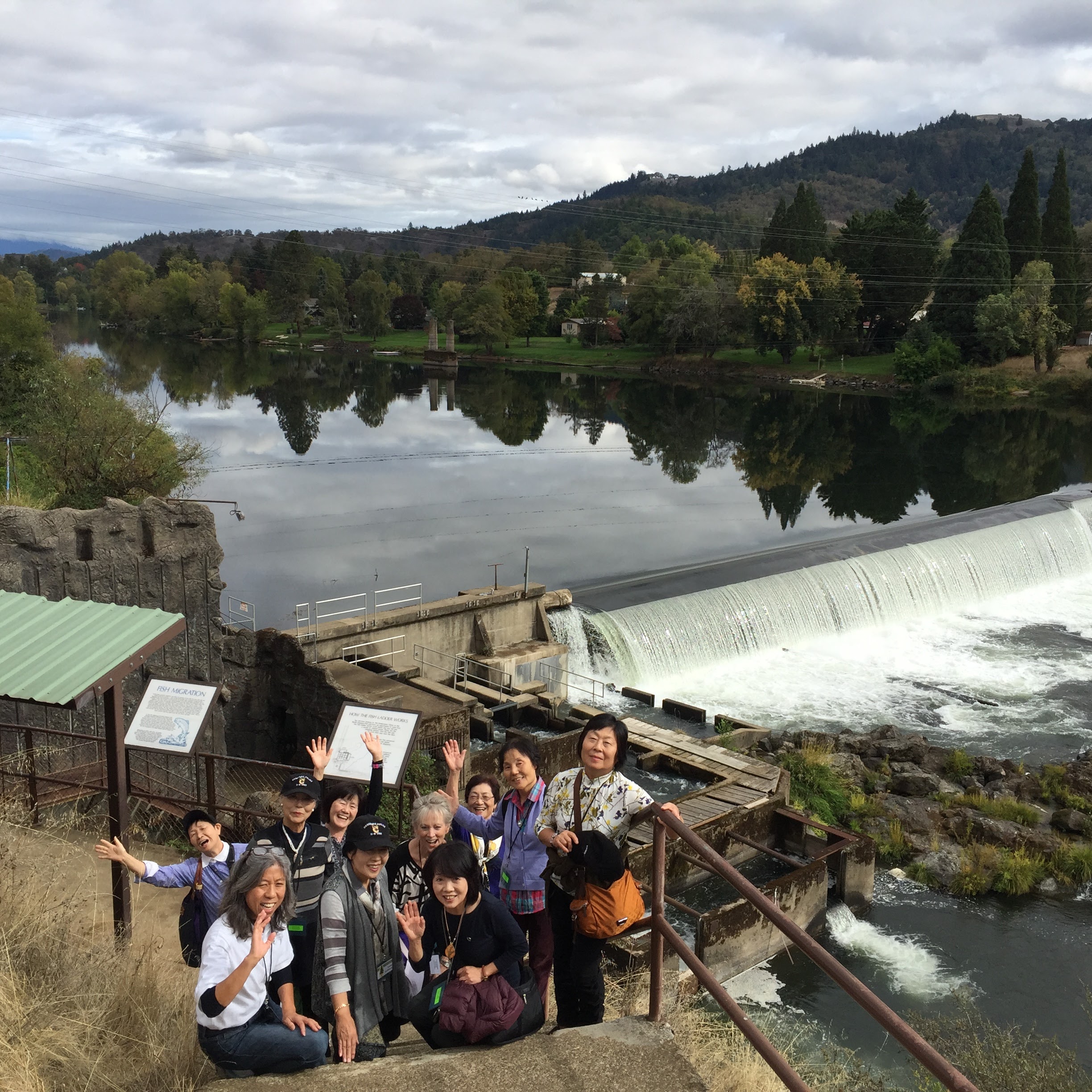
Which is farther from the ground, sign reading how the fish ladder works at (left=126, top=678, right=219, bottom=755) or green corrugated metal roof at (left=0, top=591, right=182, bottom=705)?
green corrugated metal roof at (left=0, top=591, right=182, bottom=705)

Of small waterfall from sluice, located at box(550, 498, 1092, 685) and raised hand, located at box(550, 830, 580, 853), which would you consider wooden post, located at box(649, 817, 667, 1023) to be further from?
small waterfall from sluice, located at box(550, 498, 1092, 685)

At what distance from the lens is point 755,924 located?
12438 mm

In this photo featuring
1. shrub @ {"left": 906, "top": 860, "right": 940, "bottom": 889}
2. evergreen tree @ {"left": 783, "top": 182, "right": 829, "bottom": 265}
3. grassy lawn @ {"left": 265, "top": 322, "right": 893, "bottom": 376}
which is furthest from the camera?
evergreen tree @ {"left": 783, "top": 182, "right": 829, "bottom": 265}

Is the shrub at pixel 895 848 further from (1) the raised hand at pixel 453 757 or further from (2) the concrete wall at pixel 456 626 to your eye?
(1) the raised hand at pixel 453 757

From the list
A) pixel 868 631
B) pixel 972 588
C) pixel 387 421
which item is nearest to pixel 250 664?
pixel 868 631

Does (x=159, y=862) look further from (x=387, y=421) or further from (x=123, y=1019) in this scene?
(x=387, y=421)

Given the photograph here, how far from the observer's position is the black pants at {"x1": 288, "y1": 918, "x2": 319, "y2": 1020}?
4.51 metres

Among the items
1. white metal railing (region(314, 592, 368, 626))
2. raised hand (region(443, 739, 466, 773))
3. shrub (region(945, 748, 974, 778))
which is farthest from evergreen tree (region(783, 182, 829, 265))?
raised hand (region(443, 739, 466, 773))

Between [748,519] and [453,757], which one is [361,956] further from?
[748,519]

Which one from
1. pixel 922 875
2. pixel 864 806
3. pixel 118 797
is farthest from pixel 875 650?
pixel 118 797

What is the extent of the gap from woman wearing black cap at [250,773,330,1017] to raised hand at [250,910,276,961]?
0.94 feet

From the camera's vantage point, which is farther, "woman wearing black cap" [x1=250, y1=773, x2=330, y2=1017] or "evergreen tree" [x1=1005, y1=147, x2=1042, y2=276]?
"evergreen tree" [x1=1005, y1=147, x2=1042, y2=276]

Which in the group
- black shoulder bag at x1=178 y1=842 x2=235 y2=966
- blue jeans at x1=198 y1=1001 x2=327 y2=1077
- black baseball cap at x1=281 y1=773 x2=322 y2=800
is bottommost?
blue jeans at x1=198 y1=1001 x2=327 y2=1077

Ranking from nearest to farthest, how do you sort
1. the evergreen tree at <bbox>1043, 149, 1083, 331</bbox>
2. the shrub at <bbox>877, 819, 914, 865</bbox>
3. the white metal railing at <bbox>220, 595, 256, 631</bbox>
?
the shrub at <bbox>877, 819, 914, 865</bbox>
the white metal railing at <bbox>220, 595, 256, 631</bbox>
the evergreen tree at <bbox>1043, 149, 1083, 331</bbox>
